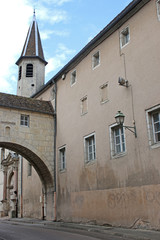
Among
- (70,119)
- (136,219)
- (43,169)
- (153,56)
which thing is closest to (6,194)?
(43,169)

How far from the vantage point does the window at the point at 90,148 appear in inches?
523

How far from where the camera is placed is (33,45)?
27.3m

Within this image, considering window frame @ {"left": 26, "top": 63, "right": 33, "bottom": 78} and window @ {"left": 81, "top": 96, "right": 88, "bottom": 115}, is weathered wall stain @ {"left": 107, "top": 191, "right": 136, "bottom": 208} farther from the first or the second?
window frame @ {"left": 26, "top": 63, "right": 33, "bottom": 78}

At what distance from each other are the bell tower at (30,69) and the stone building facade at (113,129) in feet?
31.3

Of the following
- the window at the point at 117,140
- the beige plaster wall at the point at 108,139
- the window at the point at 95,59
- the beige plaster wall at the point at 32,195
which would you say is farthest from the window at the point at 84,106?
the beige plaster wall at the point at 32,195

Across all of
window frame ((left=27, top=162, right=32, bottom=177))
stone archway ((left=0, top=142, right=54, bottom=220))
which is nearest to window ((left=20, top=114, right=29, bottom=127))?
stone archway ((left=0, top=142, right=54, bottom=220))

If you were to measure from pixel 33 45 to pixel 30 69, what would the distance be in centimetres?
276

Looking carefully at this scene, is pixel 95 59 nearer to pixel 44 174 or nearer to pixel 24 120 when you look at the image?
pixel 24 120

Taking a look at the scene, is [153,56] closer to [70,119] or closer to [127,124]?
[127,124]

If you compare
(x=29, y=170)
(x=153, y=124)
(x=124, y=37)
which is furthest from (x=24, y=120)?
(x=153, y=124)

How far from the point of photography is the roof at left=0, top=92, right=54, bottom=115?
15.4 meters

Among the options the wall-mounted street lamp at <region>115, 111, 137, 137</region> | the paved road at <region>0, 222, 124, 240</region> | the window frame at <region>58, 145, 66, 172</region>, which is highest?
the wall-mounted street lamp at <region>115, 111, 137, 137</region>

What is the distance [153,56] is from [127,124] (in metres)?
2.67

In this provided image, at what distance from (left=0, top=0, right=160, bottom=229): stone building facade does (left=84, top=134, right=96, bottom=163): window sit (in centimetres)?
5
